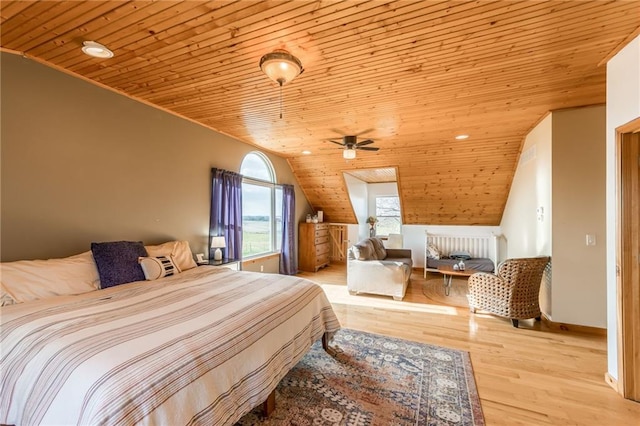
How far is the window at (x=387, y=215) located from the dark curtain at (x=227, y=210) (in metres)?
5.22

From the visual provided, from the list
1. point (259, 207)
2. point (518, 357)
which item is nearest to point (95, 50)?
point (259, 207)

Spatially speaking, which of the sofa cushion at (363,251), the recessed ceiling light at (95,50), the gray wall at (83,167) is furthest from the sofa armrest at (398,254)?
the recessed ceiling light at (95,50)

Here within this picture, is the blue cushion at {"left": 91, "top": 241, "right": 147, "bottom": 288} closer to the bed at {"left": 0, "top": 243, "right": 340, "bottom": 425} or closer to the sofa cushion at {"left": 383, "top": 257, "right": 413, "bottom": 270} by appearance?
the bed at {"left": 0, "top": 243, "right": 340, "bottom": 425}

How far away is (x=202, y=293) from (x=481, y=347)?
2.84 meters

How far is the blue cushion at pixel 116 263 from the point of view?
2391 millimetres

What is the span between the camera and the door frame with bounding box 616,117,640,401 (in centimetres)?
205

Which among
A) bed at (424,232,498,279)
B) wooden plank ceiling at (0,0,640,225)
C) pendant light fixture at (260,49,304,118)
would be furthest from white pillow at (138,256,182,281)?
bed at (424,232,498,279)

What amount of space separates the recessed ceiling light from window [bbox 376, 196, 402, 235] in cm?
749

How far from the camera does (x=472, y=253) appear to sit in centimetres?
622

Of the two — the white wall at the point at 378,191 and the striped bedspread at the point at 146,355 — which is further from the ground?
the white wall at the point at 378,191

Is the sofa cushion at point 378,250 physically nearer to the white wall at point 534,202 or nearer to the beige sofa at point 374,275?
the beige sofa at point 374,275

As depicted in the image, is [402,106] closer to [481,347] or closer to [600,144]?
[600,144]

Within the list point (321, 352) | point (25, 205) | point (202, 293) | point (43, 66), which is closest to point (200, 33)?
point (43, 66)

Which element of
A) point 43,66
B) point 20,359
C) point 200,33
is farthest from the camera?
point 43,66
